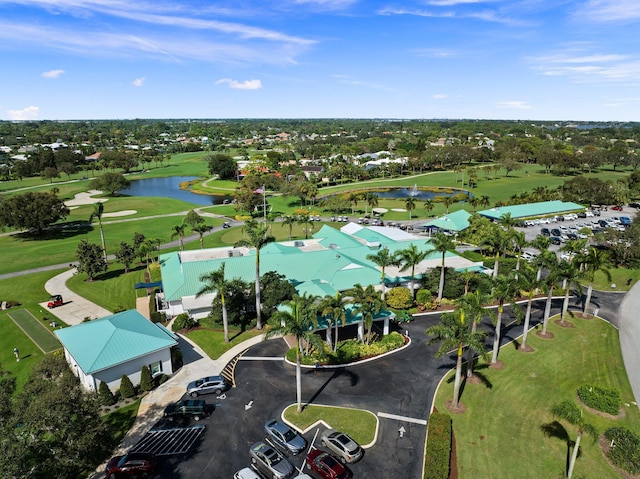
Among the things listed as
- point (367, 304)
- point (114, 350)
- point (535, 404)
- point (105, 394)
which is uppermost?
point (367, 304)

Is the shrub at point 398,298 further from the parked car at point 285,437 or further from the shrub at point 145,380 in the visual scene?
the shrub at point 145,380

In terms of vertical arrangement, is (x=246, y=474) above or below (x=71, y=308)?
above

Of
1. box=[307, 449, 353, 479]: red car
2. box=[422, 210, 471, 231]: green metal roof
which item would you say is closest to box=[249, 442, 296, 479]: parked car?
box=[307, 449, 353, 479]: red car

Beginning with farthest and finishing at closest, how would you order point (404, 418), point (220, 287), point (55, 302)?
point (55, 302) → point (220, 287) → point (404, 418)

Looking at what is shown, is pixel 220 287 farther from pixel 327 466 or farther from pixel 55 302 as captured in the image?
pixel 55 302

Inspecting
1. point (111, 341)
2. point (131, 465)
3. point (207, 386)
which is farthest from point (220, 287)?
point (131, 465)

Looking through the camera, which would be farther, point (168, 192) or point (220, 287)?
point (168, 192)

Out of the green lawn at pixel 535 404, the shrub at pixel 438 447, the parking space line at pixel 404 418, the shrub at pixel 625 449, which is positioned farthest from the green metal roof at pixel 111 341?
the shrub at pixel 625 449
